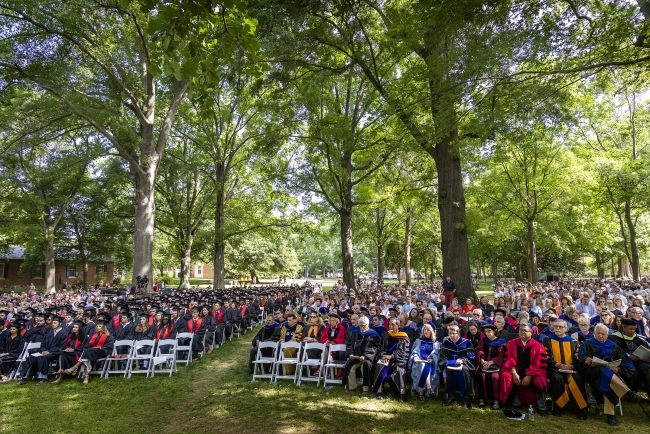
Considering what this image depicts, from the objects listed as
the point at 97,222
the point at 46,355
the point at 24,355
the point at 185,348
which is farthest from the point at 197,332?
the point at 97,222

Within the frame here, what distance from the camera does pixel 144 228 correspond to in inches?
707

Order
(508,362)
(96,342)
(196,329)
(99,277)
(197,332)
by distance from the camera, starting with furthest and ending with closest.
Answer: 1. (99,277)
2. (196,329)
3. (197,332)
4. (96,342)
5. (508,362)

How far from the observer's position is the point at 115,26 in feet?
57.0

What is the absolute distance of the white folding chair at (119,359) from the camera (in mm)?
8406

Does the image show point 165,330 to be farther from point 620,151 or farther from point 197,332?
point 620,151

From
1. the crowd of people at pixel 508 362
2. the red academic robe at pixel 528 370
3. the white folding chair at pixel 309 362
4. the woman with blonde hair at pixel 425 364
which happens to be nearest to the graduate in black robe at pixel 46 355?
the crowd of people at pixel 508 362

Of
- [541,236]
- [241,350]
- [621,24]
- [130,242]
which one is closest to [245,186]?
[130,242]

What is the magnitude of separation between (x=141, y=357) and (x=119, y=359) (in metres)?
0.76

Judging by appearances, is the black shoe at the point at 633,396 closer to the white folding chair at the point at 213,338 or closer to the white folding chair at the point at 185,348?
the white folding chair at the point at 185,348

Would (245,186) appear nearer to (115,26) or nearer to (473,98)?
(115,26)

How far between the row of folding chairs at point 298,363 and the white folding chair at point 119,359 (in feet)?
9.04

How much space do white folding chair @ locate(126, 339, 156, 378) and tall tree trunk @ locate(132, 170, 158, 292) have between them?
8.84 metres

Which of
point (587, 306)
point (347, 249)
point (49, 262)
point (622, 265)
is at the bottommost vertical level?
point (587, 306)

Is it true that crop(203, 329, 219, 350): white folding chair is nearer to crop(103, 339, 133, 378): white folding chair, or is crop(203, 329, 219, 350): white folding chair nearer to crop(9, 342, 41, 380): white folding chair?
crop(103, 339, 133, 378): white folding chair
